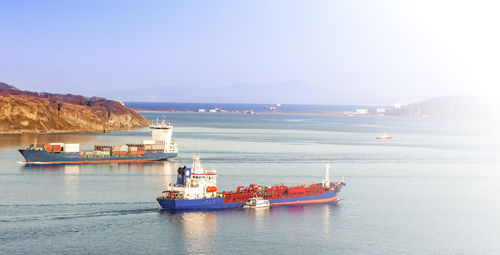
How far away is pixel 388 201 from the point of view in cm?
6369

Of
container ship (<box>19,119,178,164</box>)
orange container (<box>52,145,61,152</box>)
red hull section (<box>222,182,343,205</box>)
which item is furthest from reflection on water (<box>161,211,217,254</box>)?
orange container (<box>52,145,61,152</box>)

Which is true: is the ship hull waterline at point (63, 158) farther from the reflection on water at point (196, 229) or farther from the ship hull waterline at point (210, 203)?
the reflection on water at point (196, 229)

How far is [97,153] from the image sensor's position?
95.2 metres

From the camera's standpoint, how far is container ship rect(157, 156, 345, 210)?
5670cm

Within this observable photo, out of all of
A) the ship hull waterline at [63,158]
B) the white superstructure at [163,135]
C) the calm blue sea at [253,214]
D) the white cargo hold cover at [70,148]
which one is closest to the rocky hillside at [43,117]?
the white superstructure at [163,135]

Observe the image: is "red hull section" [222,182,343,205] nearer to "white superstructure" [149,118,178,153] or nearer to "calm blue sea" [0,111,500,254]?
"calm blue sea" [0,111,500,254]

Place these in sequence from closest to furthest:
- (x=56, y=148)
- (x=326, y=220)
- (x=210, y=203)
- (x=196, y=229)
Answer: (x=196, y=229) < (x=326, y=220) < (x=210, y=203) < (x=56, y=148)

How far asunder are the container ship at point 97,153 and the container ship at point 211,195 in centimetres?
3623

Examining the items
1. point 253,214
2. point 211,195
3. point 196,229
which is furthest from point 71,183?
point 196,229

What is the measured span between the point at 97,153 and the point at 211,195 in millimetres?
42080

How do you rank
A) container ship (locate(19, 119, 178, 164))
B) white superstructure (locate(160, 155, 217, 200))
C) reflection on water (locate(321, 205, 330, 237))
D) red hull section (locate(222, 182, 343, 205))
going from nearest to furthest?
reflection on water (locate(321, 205, 330, 237)), white superstructure (locate(160, 155, 217, 200)), red hull section (locate(222, 182, 343, 205)), container ship (locate(19, 119, 178, 164))

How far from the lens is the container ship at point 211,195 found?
56.7 meters

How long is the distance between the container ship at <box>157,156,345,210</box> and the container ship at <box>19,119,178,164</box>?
1426 inches

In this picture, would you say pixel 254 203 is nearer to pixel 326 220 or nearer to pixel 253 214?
pixel 253 214
